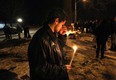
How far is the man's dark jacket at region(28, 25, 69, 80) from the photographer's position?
2824 millimetres

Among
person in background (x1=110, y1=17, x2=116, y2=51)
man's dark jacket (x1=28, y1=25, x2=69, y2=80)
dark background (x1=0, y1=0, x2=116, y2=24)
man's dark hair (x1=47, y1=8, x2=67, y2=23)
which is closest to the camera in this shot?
man's dark jacket (x1=28, y1=25, x2=69, y2=80)

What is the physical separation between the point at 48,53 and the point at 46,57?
0.06m

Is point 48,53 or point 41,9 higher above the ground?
point 41,9

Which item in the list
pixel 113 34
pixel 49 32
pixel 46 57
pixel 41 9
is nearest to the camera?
pixel 46 57

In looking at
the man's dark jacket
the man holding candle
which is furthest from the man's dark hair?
the man's dark jacket

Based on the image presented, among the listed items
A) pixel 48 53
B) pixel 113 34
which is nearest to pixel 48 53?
pixel 48 53

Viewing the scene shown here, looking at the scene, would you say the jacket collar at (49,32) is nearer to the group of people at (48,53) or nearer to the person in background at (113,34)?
the group of people at (48,53)

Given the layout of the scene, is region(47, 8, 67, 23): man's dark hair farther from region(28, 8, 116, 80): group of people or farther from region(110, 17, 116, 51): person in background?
region(110, 17, 116, 51): person in background

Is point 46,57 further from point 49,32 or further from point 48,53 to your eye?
point 49,32

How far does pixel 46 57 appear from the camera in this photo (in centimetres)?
289

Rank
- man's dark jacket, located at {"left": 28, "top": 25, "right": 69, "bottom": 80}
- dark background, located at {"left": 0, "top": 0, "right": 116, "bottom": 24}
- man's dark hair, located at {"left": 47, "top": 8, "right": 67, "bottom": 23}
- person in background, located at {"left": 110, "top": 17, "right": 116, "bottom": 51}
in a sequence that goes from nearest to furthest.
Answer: man's dark jacket, located at {"left": 28, "top": 25, "right": 69, "bottom": 80} < man's dark hair, located at {"left": 47, "top": 8, "right": 67, "bottom": 23} < person in background, located at {"left": 110, "top": 17, "right": 116, "bottom": 51} < dark background, located at {"left": 0, "top": 0, "right": 116, "bottom": 24}

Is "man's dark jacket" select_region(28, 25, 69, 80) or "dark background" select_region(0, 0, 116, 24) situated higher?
"dark background" select_region(0, 0, 116, 24)

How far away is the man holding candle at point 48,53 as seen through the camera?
2.83 m

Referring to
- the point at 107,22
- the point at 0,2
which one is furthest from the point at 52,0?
the point at 107,22
